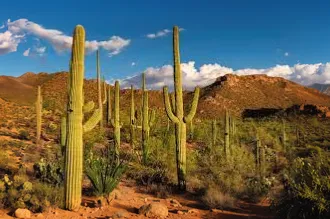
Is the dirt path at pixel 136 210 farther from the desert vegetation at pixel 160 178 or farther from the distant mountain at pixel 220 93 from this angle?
the distant mountain at pixel 220 93

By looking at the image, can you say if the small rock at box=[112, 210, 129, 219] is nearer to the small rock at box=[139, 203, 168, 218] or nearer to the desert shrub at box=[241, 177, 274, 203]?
A: the small rock at box=[139, 203, 168, 218]

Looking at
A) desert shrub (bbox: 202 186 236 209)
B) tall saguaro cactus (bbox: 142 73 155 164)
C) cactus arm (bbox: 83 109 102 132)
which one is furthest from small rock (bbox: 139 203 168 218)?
tall saguaro cactus (bbox: 142 73 155 164)

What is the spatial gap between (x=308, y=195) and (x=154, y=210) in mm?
3335

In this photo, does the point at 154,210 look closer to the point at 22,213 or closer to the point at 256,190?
the point at 22,213

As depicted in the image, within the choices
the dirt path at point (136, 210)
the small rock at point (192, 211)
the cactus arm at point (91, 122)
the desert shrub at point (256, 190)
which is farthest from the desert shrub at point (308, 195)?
the cactus arm at point (91, 122)

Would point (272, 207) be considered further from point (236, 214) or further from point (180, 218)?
point (180, 218)

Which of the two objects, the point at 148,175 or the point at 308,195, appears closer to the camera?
the point at 308,195

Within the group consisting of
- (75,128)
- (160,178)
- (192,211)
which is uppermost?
(75,128)

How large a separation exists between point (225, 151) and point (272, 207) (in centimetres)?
770

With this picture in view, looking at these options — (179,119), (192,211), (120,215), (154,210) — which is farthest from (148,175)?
(120,215)

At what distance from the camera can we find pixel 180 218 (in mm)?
8797

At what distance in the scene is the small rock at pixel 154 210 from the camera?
884cm

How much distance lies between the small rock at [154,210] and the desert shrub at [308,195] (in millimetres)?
2491

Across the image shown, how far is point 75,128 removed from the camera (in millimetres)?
9094
